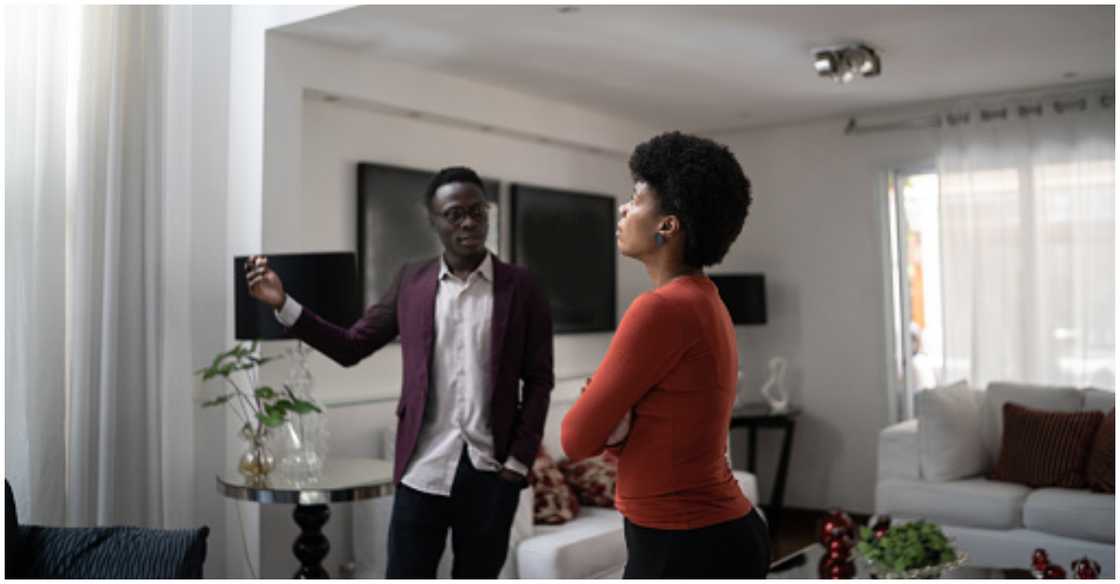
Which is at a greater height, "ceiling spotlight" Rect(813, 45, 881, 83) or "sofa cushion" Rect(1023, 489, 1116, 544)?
"ceiling spotlight" Rect(813, 45, 881, 83)

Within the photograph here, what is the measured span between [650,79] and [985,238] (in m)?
2.06

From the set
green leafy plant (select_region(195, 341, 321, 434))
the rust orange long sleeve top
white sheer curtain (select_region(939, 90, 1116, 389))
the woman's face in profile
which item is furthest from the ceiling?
the rust orange long sleeve top

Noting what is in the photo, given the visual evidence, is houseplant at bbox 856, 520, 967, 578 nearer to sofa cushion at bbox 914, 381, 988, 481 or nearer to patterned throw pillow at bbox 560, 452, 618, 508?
patterned throw pillow at bbox 560, 452, 618, 508

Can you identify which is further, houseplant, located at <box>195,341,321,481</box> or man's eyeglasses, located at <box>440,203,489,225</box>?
houseplant, located at <box>195,341,321,481</box>

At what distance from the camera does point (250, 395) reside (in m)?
3.93

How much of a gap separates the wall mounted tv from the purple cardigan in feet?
6.37

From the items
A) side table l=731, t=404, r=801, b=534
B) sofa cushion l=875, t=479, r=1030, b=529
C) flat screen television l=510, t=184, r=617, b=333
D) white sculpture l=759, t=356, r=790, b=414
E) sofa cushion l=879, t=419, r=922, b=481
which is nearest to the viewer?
sofa cushion l=875, t=479, r=1030, b=529

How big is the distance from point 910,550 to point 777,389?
321 cm

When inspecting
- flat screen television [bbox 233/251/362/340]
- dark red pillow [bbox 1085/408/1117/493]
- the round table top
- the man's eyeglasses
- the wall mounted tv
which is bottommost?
dark red pillow [bbox 1085/408/1117/493]

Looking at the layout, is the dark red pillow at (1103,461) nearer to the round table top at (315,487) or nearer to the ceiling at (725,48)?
the ceiling at (725,48)

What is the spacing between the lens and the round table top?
10.7 feet

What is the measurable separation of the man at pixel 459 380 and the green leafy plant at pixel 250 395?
0.82 m

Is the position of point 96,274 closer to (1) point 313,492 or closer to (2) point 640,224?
(1) point 313,492

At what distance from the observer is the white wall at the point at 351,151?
13.3ft
